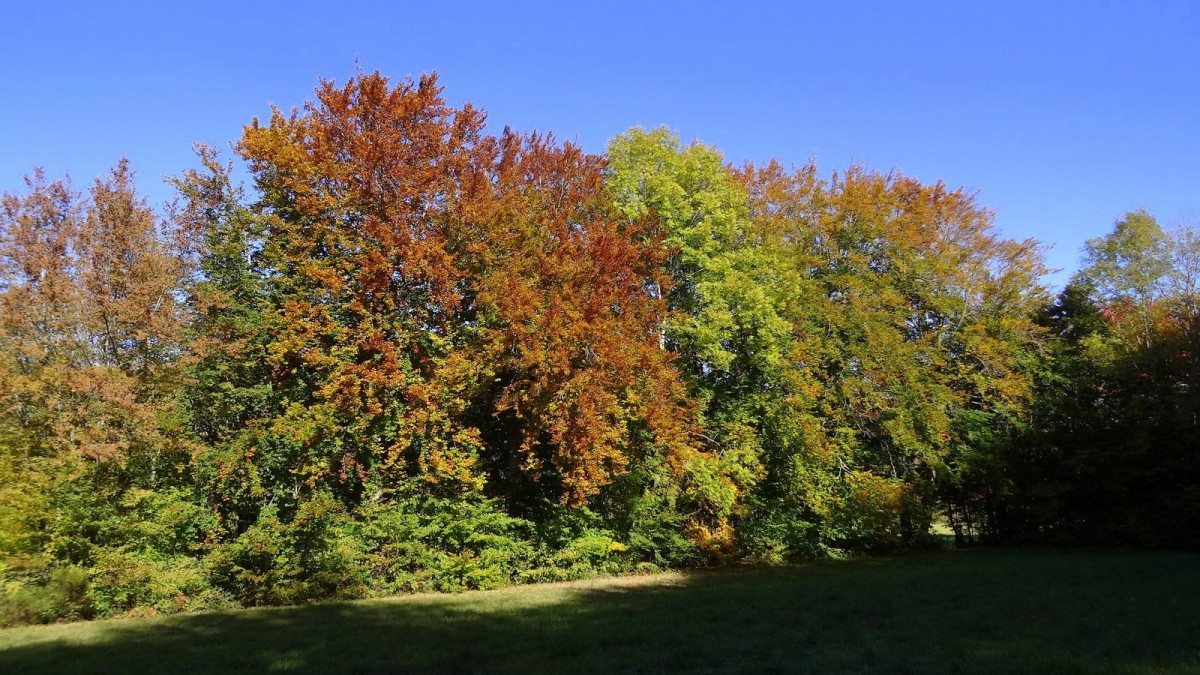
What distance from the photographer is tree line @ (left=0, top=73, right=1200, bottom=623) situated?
46.2 feet

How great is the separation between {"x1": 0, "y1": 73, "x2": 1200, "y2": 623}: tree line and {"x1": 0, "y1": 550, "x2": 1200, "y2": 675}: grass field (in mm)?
2661

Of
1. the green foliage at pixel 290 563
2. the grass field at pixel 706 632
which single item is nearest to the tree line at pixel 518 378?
the green foliage at pixel 290 563

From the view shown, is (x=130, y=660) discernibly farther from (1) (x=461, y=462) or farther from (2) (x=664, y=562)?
(2) (x=664, y=562)

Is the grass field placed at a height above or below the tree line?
below

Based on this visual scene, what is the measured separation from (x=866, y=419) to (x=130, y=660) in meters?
21.4

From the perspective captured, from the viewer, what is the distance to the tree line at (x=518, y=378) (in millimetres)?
14094

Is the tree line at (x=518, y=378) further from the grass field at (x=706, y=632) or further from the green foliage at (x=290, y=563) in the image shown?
the grass field at (x=706, y=632)

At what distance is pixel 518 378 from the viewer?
59.0 ft

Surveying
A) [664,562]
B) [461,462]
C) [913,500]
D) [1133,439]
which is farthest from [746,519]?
[1133,439]

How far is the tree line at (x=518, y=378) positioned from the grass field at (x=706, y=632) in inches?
105

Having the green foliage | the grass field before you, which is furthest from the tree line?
the grass field

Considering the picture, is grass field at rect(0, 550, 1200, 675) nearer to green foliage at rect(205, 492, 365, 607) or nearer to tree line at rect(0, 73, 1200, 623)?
green foliage at rect(205, 492, 365, 607)

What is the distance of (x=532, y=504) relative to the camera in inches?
742

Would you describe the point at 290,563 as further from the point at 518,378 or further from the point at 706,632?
the point at 706,632
